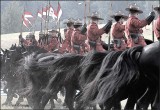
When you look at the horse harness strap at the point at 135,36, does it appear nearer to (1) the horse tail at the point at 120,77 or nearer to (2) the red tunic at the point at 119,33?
(2) the red tunic at the point at 119,33

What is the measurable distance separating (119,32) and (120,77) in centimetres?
316

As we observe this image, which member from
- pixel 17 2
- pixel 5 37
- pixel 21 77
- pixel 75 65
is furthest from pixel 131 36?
pixel 17 2

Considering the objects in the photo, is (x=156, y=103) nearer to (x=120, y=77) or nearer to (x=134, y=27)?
(x=120, y=77)

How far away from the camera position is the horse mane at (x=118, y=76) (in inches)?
229

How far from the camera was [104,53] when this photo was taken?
650cm

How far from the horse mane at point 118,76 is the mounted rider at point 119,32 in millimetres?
2743

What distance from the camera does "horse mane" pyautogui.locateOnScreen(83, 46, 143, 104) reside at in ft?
19.0

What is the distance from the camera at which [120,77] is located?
231 inches

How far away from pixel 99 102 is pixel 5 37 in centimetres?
4196

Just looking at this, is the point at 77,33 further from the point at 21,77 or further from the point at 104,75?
the point at 104,75

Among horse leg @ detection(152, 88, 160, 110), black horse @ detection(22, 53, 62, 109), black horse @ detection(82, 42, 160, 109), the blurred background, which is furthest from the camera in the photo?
the blurred background

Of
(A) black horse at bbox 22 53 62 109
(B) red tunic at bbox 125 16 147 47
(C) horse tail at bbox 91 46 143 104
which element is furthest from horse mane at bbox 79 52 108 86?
(A) black horse at bbox 22 53 62 109

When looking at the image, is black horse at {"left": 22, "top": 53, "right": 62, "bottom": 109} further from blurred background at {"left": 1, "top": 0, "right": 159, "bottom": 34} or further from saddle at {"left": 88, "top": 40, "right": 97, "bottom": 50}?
blurred background at {"left": 1, "top": 0, "right": 159, "bottom": 34}

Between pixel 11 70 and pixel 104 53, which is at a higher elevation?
pixel 104 53
